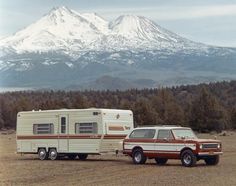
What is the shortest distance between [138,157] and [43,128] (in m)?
6.13

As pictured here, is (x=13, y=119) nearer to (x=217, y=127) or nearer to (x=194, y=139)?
(x=217, y=127)

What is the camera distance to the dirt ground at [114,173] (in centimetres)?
2180

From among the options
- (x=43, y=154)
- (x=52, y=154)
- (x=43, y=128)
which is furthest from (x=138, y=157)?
(x=43, y=128)

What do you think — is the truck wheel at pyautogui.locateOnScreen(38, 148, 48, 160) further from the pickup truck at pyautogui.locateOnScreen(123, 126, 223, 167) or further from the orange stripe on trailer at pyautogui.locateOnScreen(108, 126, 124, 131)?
the pickup truck at pyautogui.locateOnScreen(123, 126, 223, 167)

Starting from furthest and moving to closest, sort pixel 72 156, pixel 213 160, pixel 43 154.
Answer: pixel 72 156 < pixel 43 154 < pixel 213 160

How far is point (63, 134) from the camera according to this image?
32094 millimetres

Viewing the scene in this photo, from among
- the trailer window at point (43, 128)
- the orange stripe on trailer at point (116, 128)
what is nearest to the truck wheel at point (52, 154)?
the trailer window at point (43, 128)

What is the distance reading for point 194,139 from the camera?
27.8 m

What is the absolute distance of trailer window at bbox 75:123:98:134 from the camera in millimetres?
31094

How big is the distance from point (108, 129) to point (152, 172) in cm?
649

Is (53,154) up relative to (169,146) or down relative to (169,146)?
down

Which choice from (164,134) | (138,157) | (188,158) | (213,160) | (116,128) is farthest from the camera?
(116,128)

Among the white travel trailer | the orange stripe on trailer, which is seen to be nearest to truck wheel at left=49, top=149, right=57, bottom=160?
the white travel trailer

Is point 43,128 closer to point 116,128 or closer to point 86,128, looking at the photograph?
point 86,128
